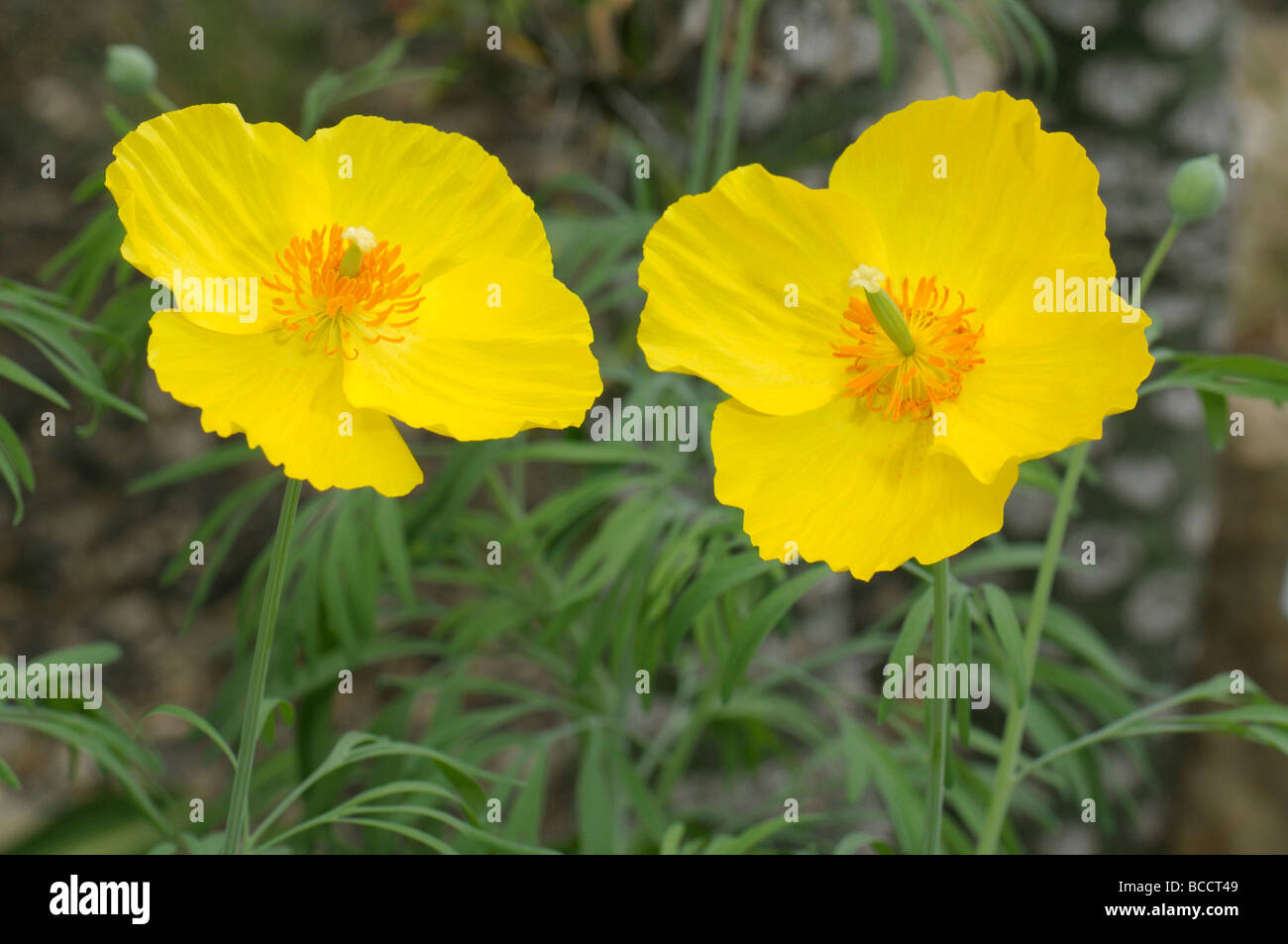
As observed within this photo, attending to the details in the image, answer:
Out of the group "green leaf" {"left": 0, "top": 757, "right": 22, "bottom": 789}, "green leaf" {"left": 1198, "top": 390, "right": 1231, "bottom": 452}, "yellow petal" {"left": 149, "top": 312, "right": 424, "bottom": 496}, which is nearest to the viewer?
"yellow petal" {"left": 149, "top": 312, "right": 424, "bottom": 496}

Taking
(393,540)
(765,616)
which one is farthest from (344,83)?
(765,616)

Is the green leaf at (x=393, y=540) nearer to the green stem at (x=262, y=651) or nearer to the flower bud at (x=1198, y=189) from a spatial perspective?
the green stem at (x=262, y=651)

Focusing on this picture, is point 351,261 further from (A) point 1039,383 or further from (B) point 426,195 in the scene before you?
(A) point 1039,383

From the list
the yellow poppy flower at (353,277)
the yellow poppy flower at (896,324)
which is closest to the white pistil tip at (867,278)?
the yellow poppy flower at (896,324)

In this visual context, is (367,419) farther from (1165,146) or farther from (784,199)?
(1165,146)

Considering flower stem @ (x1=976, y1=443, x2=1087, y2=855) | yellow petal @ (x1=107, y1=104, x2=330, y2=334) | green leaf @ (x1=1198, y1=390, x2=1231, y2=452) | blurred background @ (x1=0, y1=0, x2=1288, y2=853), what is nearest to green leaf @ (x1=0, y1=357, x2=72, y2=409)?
blurred background @ (x1=0, y1=0, x2=1288, y2=853)

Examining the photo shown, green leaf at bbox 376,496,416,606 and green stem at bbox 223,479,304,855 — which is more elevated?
green leaf at bbox 376,496,416,606

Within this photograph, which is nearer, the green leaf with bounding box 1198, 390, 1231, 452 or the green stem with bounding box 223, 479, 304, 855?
the green stem with bounding box 223, 479, 304, 855

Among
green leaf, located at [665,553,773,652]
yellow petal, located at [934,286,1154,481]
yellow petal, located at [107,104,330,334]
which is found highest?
yellow petal, located at [107,104,330,334]

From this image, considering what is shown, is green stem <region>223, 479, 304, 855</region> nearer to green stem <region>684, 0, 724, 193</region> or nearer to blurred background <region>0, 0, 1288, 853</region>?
blurred background <region>0, 0, 1288, 853</region>
